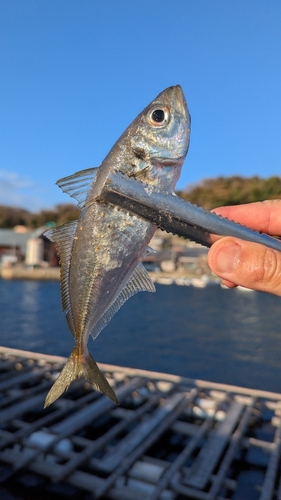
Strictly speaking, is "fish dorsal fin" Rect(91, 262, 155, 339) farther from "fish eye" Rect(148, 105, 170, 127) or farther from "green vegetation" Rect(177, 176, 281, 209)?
"green vegetation" Rect(177, 176, 281, 209)

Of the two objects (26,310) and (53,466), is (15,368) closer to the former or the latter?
(53,466)

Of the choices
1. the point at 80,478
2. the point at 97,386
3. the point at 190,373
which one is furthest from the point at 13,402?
the point at 190,373

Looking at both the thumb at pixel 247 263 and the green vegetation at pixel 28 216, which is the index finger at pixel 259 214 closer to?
the thumb at pixel 247 263

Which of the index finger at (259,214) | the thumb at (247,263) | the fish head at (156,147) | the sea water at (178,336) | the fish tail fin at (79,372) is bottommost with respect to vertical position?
the sea water at (178,336)

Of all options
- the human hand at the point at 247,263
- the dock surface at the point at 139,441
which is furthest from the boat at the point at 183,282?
the human hand at the point at 247,263

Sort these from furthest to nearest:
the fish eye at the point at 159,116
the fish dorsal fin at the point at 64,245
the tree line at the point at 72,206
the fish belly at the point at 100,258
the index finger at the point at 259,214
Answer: the tree line at the point at 72,206 → the index finger at the point at 259,214 → the fish dorsal fin at the point at 64,245 → the fish eye at the point at 159,116 → the fish belly at the point at 100,258

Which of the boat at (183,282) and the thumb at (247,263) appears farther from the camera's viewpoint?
the boat at (183,282)

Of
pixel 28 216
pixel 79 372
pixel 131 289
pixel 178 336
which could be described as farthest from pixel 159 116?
pixel 28 216

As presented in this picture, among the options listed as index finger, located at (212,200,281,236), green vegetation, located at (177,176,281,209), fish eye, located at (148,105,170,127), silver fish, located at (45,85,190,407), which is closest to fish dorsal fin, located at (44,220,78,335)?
silver fish, located at (45,85,190,407)
